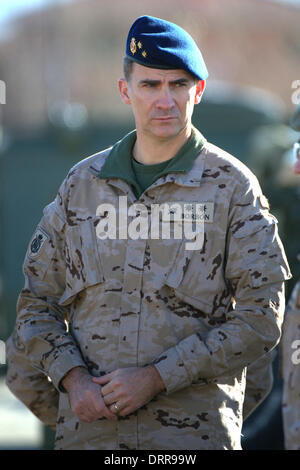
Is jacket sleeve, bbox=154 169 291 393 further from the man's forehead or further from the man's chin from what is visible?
the man's forehead

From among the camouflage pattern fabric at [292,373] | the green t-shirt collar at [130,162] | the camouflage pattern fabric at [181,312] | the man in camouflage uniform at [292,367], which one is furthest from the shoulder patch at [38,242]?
the camouflage pattern fabric at [292,373]

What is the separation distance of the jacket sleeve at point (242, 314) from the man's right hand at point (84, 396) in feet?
0.73

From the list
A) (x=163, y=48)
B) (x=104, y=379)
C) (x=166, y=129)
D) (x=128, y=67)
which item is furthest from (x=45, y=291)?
(x=163, y=48)

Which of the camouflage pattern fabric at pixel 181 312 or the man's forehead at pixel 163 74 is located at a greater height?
the man's forehead at pixel 163 74

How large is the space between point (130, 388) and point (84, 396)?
0.57ft

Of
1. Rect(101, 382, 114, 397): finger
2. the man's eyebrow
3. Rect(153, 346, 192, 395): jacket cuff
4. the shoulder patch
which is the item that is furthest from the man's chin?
Rect(101, 382, 114, 397): finger

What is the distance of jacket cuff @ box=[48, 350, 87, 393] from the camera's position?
328cm

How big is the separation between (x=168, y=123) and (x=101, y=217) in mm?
404

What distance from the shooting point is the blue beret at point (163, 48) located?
3.25 meters

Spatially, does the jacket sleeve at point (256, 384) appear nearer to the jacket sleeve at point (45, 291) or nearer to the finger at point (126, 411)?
the finger at point (126, 411)

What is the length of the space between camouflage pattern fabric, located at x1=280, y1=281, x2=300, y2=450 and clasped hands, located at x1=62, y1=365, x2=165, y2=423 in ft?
3.82

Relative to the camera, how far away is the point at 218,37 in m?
40.7

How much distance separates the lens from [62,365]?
3.29 meters

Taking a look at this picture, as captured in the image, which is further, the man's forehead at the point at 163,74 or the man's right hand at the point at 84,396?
the man's forehead at the point at 163,74
